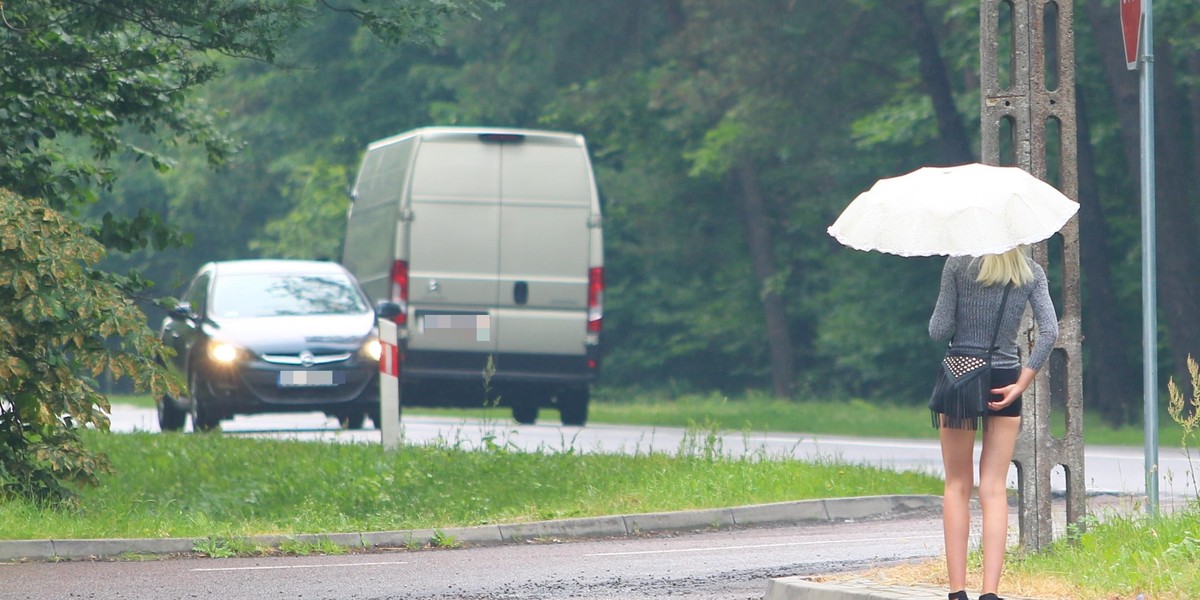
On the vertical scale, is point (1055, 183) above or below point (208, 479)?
above

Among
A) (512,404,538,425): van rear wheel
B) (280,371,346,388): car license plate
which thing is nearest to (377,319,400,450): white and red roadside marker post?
(280,371,346,388): car license plate

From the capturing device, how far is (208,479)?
1409 cm

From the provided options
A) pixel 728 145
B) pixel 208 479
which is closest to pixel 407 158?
pixel 208 479

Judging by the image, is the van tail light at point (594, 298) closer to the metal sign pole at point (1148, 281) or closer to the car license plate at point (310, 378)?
the car license plate at point (310, 378)

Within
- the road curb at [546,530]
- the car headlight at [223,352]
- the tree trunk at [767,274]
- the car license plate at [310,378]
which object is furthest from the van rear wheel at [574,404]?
the tree trunk at [767,274]

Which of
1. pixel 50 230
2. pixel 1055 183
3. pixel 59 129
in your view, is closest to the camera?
pixel 50 230

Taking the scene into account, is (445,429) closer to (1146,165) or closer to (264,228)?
(1146,165)

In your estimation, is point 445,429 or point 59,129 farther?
point 445,429

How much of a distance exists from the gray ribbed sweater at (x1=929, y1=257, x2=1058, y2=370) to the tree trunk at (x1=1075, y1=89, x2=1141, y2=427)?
18212 millimetres

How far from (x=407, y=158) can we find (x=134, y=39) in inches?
333

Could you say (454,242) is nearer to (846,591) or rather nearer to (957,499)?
(846,591)

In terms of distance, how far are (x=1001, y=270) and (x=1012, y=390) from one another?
0.46 meters

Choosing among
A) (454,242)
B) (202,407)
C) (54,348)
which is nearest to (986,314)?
(54,348)

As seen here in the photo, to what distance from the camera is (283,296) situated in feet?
63.5
